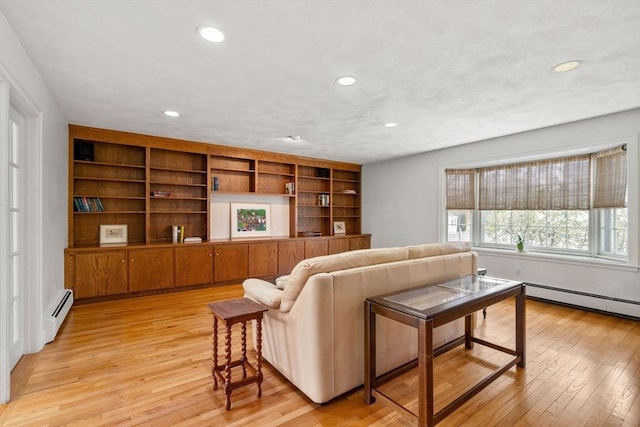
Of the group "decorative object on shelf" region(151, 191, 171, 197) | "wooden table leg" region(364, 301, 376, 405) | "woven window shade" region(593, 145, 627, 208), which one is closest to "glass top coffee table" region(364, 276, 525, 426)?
"wooden table leg" region(364, 301, 376, 405)

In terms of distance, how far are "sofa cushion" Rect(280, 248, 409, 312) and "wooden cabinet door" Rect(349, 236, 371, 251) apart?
170 inches

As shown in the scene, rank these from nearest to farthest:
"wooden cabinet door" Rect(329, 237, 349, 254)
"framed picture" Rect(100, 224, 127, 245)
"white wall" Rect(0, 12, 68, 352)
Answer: "white wall" Rect(0, 12, 68, 352)
"framed picture" Rect(100, 224, 127, 245)
"wooden cabinet door" Rect(329, 237, 349, 254)

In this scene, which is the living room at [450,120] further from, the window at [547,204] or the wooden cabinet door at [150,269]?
the wooden cabinet door at [150,269]

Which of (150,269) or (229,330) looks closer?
(229,330)

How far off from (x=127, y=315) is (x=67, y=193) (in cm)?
182

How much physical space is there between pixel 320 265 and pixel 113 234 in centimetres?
393

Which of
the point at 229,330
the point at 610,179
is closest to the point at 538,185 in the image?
the point at 610,179

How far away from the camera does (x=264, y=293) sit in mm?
2252

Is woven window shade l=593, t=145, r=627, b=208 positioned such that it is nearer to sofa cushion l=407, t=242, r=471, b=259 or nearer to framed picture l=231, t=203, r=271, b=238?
sofa cushion l=407, t=242, r=471, b=259

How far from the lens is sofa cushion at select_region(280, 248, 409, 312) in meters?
1.92

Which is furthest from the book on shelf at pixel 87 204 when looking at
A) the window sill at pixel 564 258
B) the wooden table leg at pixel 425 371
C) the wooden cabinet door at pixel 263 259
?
the window sill at pixel 564 258

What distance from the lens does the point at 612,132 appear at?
3.49 metres

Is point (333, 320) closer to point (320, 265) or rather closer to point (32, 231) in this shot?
point (320, 265)

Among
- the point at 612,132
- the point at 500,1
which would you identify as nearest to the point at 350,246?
the point at 612,132
